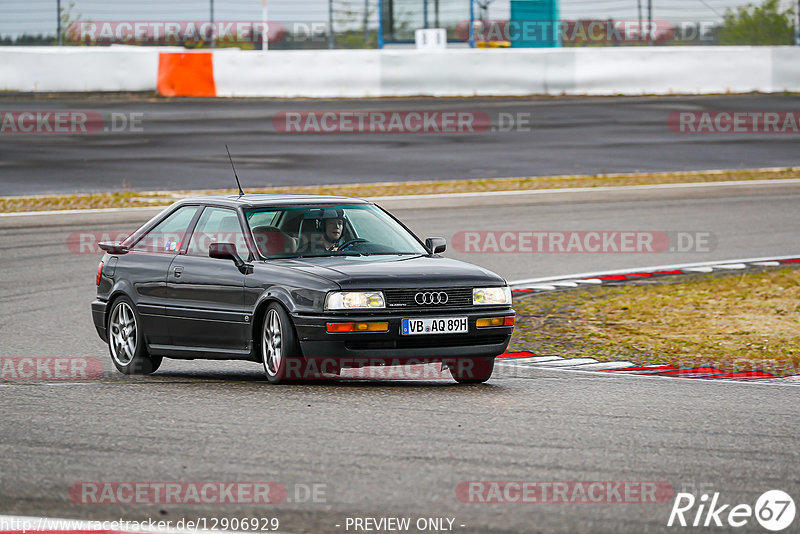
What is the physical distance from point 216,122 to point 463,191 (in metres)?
9.77

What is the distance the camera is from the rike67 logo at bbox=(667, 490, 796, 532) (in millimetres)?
5117

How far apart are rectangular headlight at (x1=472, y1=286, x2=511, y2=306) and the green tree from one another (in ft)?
151

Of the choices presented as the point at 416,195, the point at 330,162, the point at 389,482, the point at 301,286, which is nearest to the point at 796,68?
the point at 330,162

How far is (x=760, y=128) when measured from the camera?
29.5m

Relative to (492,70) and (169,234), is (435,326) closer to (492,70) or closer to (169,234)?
(169,234)

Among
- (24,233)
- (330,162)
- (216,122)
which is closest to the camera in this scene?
(24,233)

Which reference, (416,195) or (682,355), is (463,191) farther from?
(682,355)

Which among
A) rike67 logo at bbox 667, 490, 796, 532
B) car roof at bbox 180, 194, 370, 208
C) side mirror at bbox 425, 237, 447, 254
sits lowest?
Result: rike67 logo at bbox 667, 490, 796, 532

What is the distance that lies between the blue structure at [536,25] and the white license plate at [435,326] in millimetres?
30630

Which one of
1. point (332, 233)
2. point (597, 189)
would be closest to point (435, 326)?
point (332, 233)

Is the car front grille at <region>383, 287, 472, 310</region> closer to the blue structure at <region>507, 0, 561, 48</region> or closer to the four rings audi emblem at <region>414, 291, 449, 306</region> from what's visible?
the four rings audi emblem at <region>414, 291, 449, 306</region>

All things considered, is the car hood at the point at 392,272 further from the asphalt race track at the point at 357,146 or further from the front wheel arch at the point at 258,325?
the asphalt race track at the point at 357,146

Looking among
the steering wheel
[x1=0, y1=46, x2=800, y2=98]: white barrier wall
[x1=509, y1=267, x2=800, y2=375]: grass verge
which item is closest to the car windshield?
the steering wheel

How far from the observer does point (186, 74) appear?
3275 centimetres
